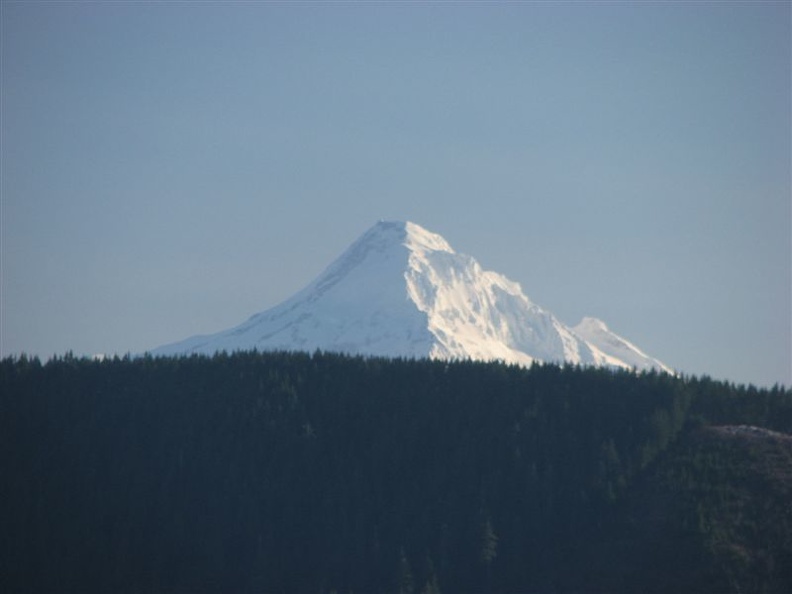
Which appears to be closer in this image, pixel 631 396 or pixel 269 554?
pixel 269 554

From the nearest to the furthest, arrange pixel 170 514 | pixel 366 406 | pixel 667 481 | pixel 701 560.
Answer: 1. pixel 701 560
2. pixel 667 481
3. pixel 170 514
4. pixel 366 406

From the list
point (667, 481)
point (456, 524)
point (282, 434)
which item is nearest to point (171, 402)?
point (282, 434)

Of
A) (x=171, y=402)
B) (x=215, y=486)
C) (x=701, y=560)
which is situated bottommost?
(x=701, y=560)

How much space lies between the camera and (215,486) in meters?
176

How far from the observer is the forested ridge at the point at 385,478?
153 meters

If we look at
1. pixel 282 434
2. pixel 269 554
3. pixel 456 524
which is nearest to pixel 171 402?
pixel 282 434

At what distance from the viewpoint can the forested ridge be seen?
15325 cm

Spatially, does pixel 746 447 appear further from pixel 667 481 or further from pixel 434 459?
pixel 434 459

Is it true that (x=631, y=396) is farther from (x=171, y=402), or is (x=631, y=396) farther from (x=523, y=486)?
(x=171, y=402)

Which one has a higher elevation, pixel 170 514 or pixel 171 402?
pixel 171 402

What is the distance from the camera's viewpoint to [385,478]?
17362 centimetres

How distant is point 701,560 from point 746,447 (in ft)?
69.5

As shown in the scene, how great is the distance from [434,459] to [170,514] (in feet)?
97.3

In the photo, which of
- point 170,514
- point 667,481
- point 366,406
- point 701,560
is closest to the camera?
point 701,560
